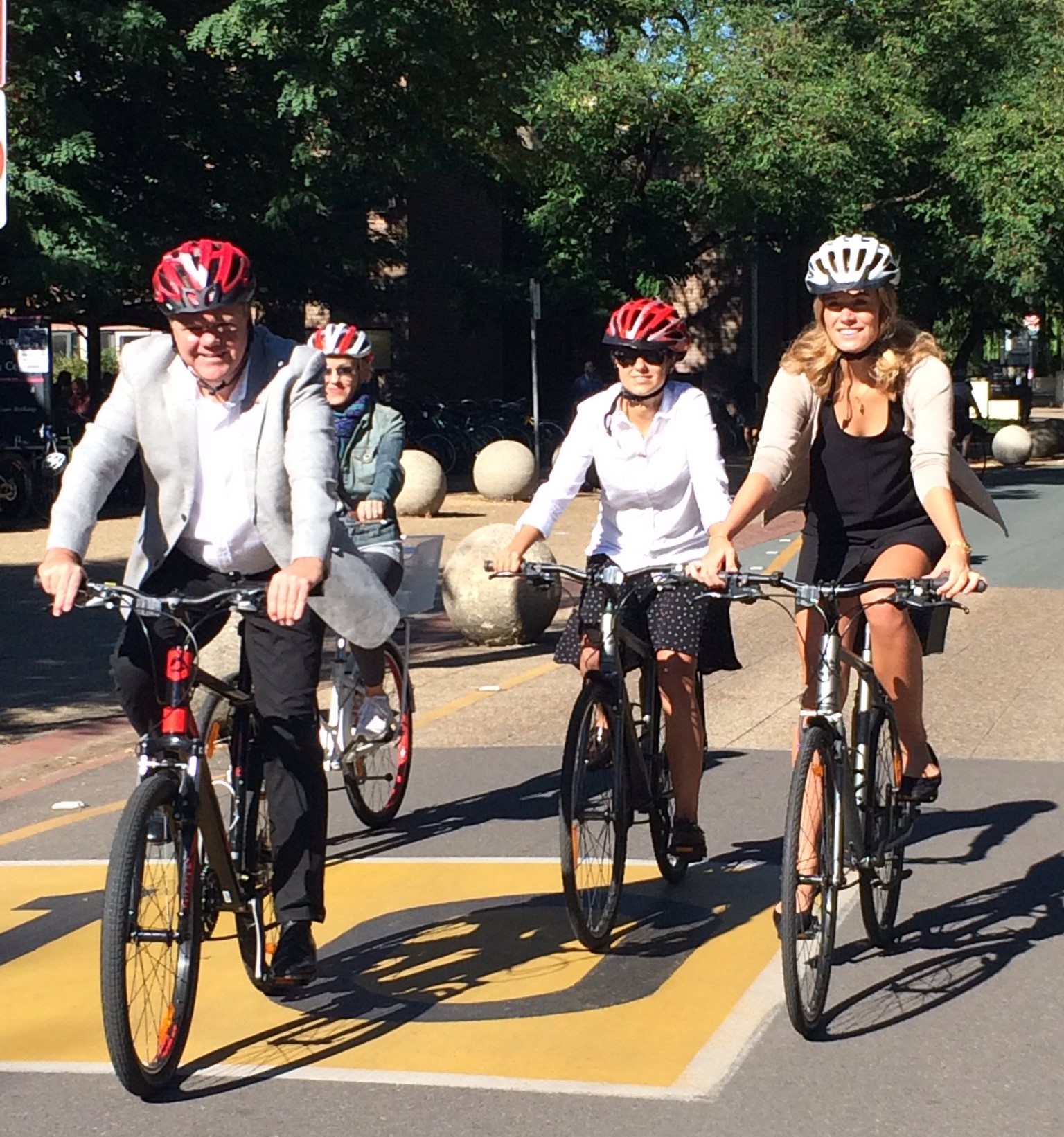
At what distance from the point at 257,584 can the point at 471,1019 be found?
1.22 meters

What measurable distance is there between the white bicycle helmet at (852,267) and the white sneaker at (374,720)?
2.55m

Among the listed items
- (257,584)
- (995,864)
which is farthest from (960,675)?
(257,584)

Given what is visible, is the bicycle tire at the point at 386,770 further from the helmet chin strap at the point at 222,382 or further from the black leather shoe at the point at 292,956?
the helmet chin strap at the point at 222,382

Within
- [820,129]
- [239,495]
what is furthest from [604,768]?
[820,129]

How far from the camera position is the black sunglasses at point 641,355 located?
19.3 ft

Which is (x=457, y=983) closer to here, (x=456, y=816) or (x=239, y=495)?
(x=239, y=495)

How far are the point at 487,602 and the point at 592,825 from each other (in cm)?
709

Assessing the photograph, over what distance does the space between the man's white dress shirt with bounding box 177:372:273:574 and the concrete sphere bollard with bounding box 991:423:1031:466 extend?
31071mm

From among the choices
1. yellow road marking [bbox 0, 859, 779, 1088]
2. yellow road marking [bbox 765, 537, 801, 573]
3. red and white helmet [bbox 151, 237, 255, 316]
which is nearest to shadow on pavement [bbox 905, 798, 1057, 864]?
yellow road marking [bbox 0, 859, 779, 1088]

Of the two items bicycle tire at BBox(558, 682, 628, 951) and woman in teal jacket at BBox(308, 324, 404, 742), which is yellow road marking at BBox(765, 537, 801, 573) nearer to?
woman in teal jacket at BBox(308, 324, 404, 742)

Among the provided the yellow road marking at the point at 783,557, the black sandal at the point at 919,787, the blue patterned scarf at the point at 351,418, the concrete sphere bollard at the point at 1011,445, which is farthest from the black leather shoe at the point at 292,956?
the concrete sphere bollard at the point at 1011,445

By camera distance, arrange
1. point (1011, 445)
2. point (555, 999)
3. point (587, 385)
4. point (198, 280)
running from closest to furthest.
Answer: point (198, 280) → point (555, 999) → point (587, 385) → point (1011, 445)

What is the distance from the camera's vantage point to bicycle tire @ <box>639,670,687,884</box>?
5.99m

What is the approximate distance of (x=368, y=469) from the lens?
25.6ft
